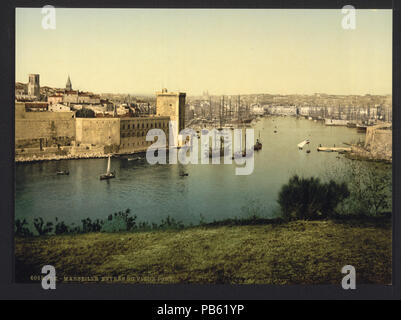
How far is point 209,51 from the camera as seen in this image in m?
5.38

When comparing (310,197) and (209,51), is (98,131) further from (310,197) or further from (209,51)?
(310,197)

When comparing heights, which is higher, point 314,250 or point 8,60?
point 8,60

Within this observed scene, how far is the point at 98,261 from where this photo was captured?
5.11m

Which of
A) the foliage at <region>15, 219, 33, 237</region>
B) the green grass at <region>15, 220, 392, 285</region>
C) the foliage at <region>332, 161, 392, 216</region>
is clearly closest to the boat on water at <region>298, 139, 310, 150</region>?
the foliage at <region>332, 161, 392, 216</region>

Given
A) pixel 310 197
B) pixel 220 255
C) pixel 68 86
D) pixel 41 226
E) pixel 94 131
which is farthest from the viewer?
pixel 94 131

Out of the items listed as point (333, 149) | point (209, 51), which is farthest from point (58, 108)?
point (333, 149)

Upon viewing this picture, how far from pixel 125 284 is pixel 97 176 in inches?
54.8

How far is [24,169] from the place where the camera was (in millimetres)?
5258

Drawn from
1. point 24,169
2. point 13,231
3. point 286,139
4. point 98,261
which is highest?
point 286,139

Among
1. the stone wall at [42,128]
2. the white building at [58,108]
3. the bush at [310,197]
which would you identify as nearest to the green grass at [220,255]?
the bush at [310,197]

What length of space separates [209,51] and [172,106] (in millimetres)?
820
